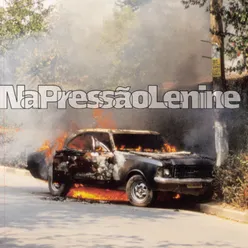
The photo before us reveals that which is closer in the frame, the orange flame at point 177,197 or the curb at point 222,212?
the curb at point 222,212

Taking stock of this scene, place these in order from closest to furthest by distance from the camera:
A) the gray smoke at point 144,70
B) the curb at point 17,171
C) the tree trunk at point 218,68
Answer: the tree trunk at point 218,68 < the gray smoke at point 144,70 < the curb at point 17,171

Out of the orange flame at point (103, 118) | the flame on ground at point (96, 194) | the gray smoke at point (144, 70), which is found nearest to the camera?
the flame on ground at point (96, 194)

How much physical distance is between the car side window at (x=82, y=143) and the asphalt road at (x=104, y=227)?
4.55 ft

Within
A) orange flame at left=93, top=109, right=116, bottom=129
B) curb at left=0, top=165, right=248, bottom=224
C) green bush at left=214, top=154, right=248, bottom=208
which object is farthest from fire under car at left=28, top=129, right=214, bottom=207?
orange flame at left=93, top=109, right=116, bottom=129

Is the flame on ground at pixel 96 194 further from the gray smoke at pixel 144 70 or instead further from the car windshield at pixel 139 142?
the gray smoke at pixel 144 70

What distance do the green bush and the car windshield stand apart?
5.78 feet

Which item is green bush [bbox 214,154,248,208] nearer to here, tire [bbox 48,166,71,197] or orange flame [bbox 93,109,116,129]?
tire [bbox 48,166,71,197]

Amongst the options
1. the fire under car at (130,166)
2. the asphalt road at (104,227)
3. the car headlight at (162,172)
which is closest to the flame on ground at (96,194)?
the fire under car at (130,166)

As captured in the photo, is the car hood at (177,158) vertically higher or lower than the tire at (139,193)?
higher

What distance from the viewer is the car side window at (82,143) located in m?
13.8

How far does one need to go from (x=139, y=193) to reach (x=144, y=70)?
12590 mm

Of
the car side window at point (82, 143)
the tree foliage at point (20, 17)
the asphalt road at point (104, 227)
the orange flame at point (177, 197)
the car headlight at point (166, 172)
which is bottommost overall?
the asphalt road at point (104, 227)

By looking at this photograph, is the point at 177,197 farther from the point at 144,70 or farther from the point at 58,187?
the point at 144,70

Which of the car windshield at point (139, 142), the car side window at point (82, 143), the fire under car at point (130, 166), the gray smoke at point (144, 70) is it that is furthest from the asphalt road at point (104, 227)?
the gray smoke at point (144, 70)
